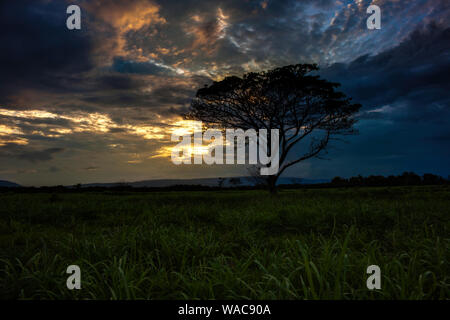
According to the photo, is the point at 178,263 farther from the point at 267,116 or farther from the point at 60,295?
the point at 267,116

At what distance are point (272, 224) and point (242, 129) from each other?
16095 mm

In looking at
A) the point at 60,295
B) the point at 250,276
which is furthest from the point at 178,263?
the point at 60,295

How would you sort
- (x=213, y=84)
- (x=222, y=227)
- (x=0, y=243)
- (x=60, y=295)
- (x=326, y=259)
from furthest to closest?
(x=213, y=84) → (x=222, y=227) → (x=0, y=243) → (x=326, y=259) → (x=60, y=295)

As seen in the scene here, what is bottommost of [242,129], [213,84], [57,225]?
[57,225]

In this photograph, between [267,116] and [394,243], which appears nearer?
[394,243]

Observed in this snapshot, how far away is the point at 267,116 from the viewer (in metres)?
21.6

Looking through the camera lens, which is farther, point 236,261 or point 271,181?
point 271,181

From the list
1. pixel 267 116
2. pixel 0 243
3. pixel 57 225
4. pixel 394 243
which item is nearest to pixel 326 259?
pixel 394 243

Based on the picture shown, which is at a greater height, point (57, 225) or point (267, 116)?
point (267, 116)

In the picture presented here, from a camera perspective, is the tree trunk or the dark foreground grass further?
the tree trunk

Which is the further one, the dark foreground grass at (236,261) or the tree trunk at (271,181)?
the tree trunk at (271,181)
